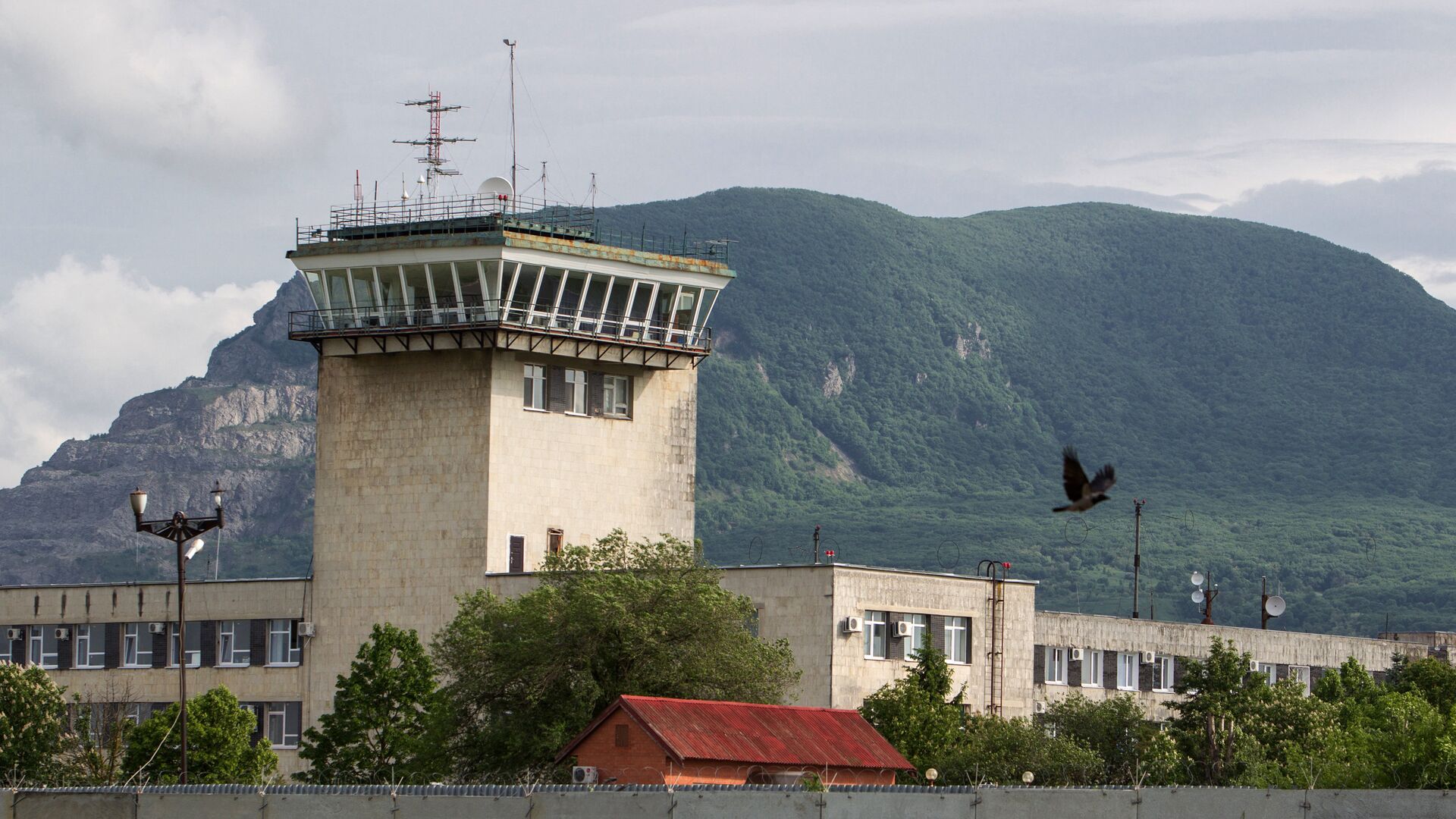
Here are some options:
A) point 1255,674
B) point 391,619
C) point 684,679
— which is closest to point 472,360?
point 391,619

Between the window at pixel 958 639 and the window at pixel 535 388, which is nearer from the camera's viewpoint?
the window at pixel 958 639

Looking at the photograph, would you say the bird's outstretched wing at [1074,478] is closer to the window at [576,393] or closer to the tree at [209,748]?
the tree at [209,748]

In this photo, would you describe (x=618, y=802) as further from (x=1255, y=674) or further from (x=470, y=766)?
(x=1255, y=674)

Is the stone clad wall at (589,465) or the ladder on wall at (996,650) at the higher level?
the stone clad wall at (589,465)

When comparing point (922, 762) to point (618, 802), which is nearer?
point (618, 802)

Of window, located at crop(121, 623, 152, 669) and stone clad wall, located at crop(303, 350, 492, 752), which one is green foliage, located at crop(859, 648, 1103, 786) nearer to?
stone clad wall, located at crop(303, 350, 492, 752)

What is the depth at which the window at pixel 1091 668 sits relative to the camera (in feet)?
301

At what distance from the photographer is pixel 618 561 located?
68.0 m

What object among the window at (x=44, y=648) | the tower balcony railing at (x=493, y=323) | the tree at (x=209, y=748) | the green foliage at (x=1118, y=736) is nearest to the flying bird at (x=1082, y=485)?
the green foliage at (x=1118, y=736)

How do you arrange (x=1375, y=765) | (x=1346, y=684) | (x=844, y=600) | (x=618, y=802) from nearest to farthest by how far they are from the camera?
(x=618, y=802) → (x=1375, y=765) → (x=844, y=600) → (x=1346, y=684)

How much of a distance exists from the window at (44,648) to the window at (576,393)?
75.7 ft

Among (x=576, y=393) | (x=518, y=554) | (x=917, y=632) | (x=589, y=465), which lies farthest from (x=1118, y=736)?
(x=576, y=393)

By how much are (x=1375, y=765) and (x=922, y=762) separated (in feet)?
49.2

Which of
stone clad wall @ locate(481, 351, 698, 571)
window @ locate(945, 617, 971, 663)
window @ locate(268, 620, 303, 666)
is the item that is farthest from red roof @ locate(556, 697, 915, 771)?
window @ locate(268, 620, 303, 666)
